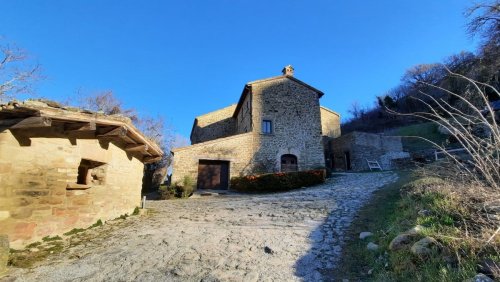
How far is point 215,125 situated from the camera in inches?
1003

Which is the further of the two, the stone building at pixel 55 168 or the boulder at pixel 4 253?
the stone building at pixel 55 168

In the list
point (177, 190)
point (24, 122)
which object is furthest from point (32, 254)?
point (177, 190)

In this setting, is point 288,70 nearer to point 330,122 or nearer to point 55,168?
point 330,122

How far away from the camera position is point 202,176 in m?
16.8

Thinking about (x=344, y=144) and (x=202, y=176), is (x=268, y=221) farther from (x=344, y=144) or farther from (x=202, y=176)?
(x=344, y=144)

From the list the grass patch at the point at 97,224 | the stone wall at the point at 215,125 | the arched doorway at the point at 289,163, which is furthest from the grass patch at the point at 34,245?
the stone wall at the point at 215,125

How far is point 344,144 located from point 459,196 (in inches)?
727

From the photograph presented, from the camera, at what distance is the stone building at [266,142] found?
16.9 meters

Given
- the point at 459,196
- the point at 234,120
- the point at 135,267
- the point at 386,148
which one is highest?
the point at 234,120

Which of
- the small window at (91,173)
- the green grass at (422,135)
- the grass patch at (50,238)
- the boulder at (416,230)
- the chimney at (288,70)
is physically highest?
the chimney at (288,70)

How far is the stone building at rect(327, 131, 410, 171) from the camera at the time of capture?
21.5 m

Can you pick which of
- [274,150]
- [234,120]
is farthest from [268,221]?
[234,120]

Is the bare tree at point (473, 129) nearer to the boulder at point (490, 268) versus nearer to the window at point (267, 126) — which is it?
the boulder at point (490, 268)

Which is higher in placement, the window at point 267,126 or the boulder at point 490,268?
the window at point 267,126
